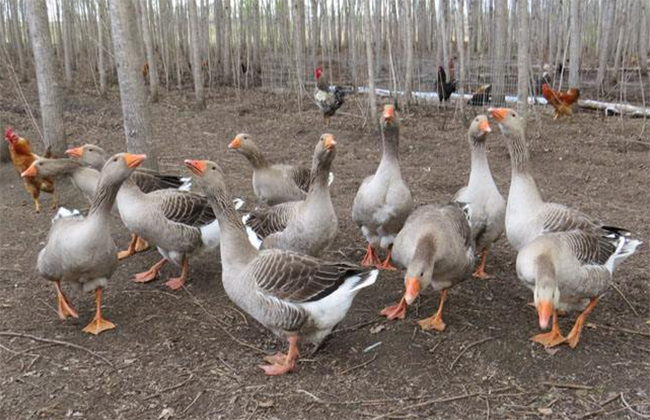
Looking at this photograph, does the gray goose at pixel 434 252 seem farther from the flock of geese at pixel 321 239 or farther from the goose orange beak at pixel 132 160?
the goose orange beak at pixel 132 160

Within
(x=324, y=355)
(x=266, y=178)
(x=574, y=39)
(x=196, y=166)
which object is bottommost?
(x=324, y=355)

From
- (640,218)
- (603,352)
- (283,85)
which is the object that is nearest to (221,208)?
(603,352)

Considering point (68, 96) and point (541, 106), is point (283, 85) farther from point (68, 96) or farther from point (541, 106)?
point (541, 106)

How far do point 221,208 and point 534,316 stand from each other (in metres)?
2.39

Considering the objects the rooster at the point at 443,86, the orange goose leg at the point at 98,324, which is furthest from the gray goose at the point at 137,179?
the rooster at the point at 443,86

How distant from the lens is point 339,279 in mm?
3459

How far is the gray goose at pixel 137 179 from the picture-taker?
5047 millimetres

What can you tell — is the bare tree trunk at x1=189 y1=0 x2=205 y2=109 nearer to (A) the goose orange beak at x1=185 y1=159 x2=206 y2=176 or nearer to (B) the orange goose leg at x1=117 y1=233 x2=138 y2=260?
(B) the orange goose leg at x1=117 y1=233 x2=138 y2=260

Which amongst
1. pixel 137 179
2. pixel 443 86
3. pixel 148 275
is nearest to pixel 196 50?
pixel 443 86

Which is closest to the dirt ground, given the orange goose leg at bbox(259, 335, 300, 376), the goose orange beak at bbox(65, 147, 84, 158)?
the orange goose leg at bbox(259, 335, 300, 376)

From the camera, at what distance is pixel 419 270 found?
3410 mm

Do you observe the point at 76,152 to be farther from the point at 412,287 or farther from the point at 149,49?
the point at 149,49

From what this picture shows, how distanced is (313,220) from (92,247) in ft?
5.13

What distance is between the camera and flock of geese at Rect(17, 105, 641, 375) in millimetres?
3422
